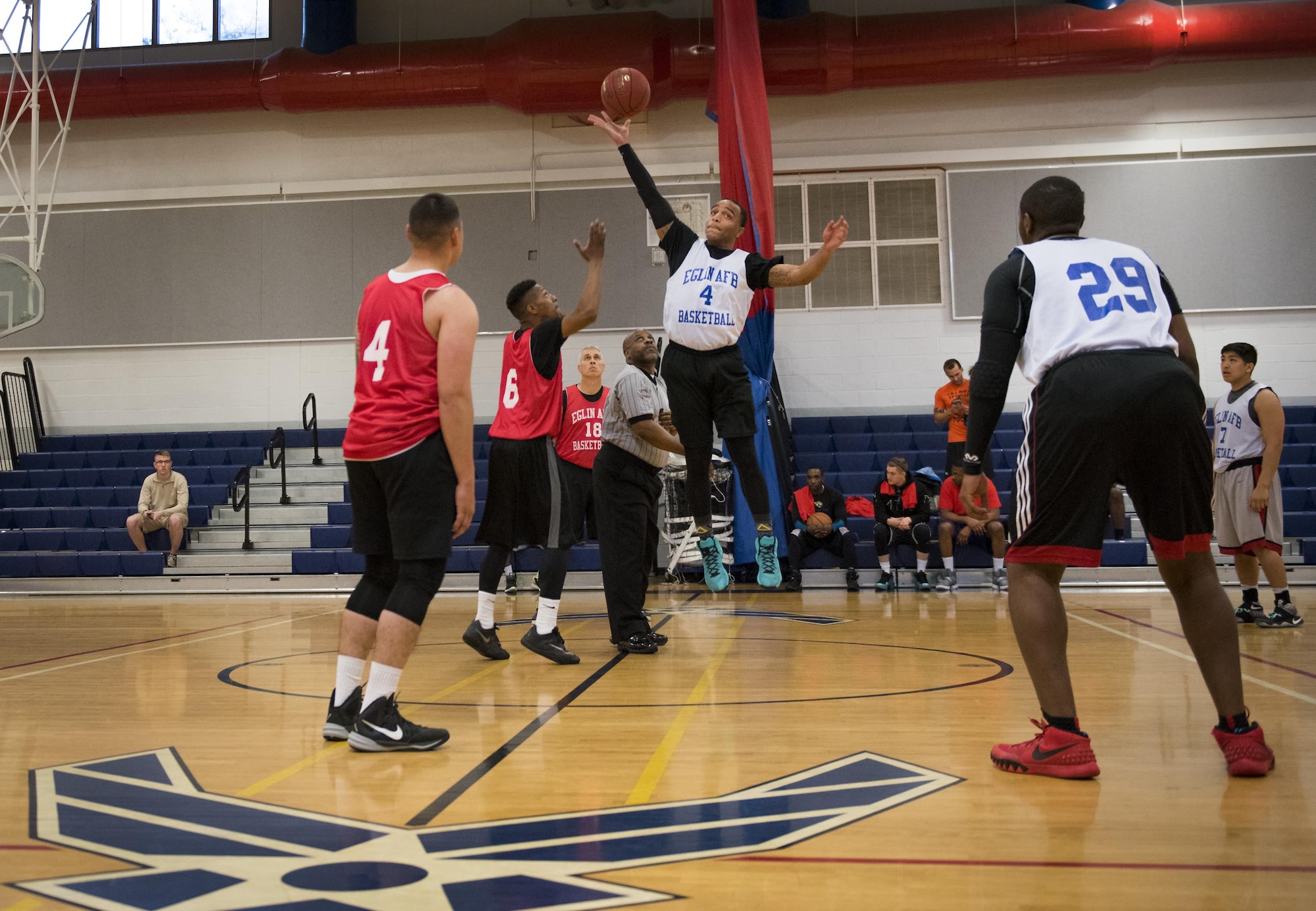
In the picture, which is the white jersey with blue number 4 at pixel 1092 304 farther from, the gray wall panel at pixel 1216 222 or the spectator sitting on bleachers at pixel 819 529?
the gray wall panel at pixel 1216 222

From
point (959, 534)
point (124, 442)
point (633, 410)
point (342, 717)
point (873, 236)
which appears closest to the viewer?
point (342, 717)

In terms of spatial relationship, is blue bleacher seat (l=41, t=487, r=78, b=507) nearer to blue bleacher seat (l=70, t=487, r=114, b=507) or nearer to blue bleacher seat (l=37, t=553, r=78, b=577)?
blue bleacher seat (l=70, t=487, r=114, b=507)

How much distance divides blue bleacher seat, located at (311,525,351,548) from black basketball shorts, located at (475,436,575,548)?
23.5 feet

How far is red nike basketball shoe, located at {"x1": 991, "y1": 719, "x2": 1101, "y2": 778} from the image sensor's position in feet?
8.71

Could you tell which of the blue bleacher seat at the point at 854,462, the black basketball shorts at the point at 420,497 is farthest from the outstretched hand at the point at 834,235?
the blue bleacher seat at the point at 854,462

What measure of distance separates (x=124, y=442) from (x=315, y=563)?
523 cm

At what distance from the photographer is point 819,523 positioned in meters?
9.79

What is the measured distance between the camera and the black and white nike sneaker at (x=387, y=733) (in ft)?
10.1

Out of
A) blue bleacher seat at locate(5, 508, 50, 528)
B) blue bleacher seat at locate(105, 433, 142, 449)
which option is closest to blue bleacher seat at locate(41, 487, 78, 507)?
blue bleacher seat at locate(5, 508, 50, 528)

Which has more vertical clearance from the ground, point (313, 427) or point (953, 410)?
point (313, 427)

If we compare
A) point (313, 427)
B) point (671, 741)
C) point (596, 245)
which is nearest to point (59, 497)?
point (313, 427)

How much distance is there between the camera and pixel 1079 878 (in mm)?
1915

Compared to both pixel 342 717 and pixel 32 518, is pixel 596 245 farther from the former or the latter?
pixel 32 518

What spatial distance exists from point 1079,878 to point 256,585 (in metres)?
10.3
